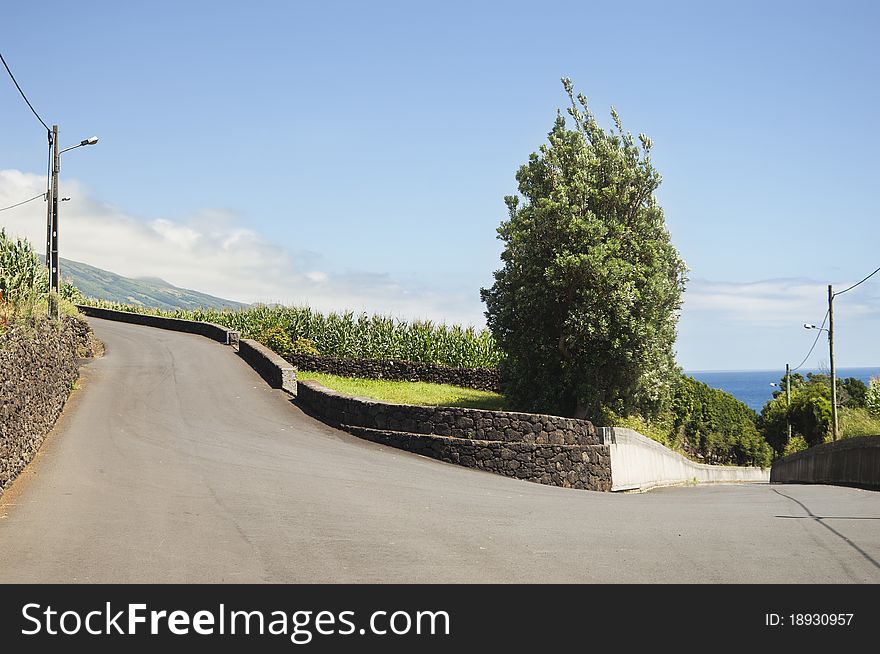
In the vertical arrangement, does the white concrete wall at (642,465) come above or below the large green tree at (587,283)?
below

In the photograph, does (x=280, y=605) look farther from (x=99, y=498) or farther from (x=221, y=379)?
(x=221, y=379)

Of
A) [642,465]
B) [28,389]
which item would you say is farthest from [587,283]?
[28,389]

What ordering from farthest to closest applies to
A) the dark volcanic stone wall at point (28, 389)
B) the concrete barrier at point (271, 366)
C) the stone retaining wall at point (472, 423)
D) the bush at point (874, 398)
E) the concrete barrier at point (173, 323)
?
the concrete barrier at point (173, 323) < the bush at point (874, 398) < the concrete barrier at point (271, 366) < the stone retaining wall at point (472, 423) < the dark volcanic stone wall at point (28, 389)

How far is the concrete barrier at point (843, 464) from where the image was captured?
20312 mm

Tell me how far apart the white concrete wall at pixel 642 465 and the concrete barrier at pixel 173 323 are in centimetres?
1996

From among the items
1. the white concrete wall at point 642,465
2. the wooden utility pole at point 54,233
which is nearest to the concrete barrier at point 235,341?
the wooden utility pole at point 54,233

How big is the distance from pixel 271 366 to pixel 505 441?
38.6ft

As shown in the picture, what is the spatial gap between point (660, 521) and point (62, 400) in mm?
15618

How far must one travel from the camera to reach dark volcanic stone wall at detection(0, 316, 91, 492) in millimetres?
13227

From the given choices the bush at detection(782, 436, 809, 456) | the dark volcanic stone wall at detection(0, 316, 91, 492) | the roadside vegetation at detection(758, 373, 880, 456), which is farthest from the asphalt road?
the bush at detection(782, 436, 809, 456)

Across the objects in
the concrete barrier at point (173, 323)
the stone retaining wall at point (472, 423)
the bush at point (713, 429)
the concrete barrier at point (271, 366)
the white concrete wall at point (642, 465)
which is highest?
the concrete barrier at point (173, 323)

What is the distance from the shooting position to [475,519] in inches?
449

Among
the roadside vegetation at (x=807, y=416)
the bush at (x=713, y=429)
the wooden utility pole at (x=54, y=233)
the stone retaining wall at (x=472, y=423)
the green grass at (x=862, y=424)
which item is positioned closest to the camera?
the stone retaining wall at (x=472, y=423)

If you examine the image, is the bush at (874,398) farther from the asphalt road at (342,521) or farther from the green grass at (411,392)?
the asphalt road at (342,521)
